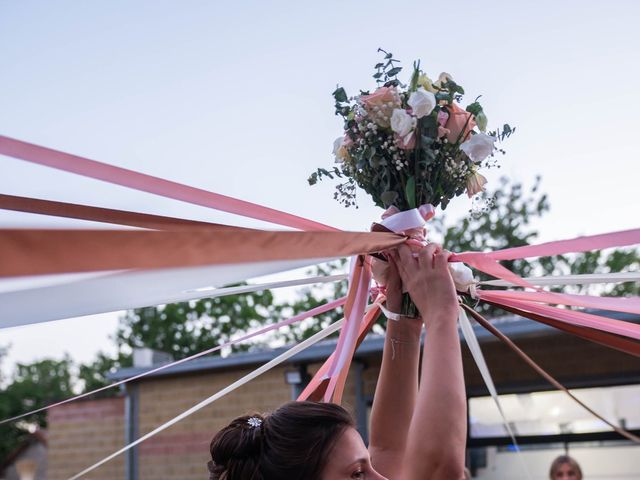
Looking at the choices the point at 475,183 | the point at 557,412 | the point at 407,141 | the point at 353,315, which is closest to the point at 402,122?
the point at 407,141

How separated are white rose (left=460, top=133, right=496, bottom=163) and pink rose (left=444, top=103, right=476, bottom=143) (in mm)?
86

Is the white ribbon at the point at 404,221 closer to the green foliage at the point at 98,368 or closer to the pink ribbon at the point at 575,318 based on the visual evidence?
the pink ribbon at the point at 575,318

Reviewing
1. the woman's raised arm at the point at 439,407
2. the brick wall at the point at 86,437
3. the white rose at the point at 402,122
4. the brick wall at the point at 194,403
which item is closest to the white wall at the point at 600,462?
the brick wall at the point at 194,403

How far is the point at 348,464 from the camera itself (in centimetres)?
207

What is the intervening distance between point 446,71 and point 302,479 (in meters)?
1.39

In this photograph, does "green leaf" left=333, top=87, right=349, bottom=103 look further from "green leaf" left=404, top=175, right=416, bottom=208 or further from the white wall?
the white wall

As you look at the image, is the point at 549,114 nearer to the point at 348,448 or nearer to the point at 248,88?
the point at 248,88

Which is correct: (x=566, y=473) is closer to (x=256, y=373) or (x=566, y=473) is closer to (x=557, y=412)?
(x=557, y=412)

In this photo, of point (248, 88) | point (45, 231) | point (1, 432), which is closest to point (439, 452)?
point (45, 231)

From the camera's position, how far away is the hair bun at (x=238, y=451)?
214 centimetres

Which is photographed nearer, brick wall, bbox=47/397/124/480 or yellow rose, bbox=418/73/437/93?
yellow rose, bbox=418/73/437/93

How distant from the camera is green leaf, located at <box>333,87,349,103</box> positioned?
2.83 metres

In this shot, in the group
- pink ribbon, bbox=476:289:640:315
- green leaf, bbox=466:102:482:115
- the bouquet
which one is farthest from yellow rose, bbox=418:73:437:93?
pink ribbon, bbox=476:289:640:315

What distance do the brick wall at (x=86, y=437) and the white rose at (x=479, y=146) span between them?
1235cm
